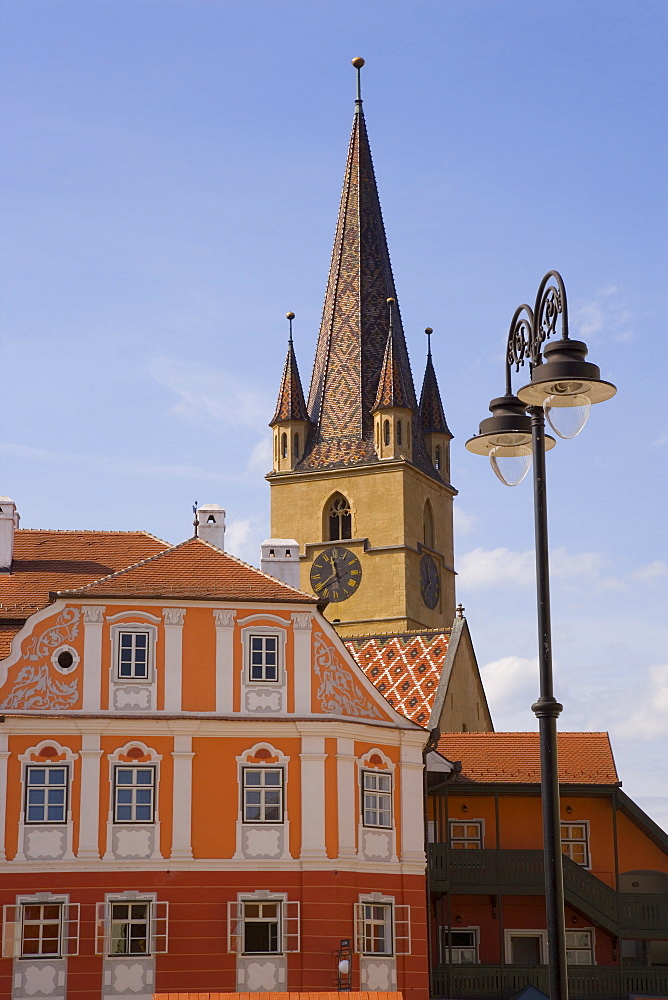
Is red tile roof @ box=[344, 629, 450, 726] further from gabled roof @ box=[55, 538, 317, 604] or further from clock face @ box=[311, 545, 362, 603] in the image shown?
clock face @ box=[311, 545, 362, 603]

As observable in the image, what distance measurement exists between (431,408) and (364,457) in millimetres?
7284

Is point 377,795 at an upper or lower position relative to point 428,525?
lower

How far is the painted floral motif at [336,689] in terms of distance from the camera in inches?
1330

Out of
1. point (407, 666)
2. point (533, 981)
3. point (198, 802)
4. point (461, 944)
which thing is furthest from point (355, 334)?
point (198, 802)

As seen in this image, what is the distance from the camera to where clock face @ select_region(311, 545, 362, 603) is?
7688cm

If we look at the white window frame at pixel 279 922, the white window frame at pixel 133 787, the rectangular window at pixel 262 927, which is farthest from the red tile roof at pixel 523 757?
the white window frame at pixel 133 787

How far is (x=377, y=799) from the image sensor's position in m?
34.0

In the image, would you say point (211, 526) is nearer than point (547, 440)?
No

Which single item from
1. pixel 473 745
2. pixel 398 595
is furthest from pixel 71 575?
pixel 398 595

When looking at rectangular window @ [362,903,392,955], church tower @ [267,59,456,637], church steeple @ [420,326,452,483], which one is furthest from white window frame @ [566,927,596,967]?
church steeple @ [420,326,452,483]

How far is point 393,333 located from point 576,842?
4621 cm

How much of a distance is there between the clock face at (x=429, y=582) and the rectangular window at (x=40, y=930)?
47.2 metres

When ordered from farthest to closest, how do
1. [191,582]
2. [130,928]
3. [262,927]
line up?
[191,582], [262,927], [130,928]

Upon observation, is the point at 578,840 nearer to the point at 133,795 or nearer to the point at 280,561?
the point at 280,561
